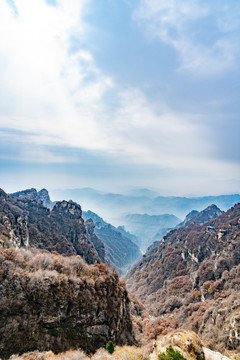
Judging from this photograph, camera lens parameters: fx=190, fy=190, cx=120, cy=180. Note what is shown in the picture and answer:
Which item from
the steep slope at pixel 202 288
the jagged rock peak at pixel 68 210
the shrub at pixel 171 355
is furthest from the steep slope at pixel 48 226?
the shrub at pixel 171 355

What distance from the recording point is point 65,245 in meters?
112

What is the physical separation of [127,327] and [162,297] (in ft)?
313

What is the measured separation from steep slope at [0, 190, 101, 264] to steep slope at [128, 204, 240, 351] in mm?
53651

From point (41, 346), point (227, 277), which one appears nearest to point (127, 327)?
point (41, 346)

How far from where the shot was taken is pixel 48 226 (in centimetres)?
12419

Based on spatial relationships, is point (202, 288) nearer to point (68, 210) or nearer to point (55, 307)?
point (55, 307)

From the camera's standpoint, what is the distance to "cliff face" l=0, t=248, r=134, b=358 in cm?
2875

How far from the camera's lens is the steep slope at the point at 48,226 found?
293 feet

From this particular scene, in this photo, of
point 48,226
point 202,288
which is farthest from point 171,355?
point 48,226

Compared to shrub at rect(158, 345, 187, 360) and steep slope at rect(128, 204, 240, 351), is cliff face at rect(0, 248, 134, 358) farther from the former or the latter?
steep slope at rect(128, 204, 240, 351)

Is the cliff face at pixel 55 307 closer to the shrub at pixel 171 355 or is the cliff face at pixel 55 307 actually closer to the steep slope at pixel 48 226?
the shrub at pixel 171 355

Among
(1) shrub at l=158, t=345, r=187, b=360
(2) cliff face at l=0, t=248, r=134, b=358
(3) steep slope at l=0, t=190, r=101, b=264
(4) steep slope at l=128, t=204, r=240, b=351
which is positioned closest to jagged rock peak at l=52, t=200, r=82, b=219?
(3) steep slope at l=0, t=190, r=101, b=264

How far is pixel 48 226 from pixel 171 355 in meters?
115

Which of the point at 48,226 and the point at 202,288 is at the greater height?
the point at 48,226
